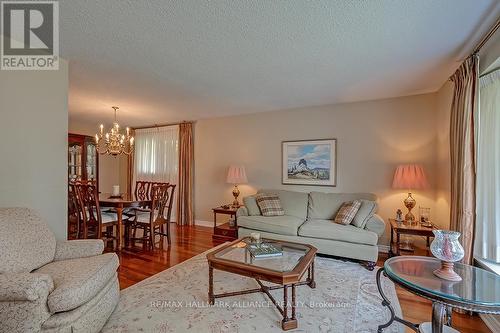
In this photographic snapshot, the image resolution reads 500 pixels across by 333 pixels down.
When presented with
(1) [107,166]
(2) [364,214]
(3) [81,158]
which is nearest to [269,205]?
(2) [364,214]

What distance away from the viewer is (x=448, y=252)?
1.54 metres

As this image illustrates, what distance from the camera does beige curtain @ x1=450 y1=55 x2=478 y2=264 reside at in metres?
2.12

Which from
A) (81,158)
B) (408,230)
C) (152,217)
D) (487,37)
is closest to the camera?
(487,37)

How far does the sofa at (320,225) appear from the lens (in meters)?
3.08

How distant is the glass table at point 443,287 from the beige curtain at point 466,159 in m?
0.58

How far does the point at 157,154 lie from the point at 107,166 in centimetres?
150

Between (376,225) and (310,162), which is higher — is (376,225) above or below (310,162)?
below

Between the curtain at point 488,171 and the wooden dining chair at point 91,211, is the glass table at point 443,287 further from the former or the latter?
the wooden dining chair at point 91,211

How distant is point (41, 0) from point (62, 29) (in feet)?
0.99

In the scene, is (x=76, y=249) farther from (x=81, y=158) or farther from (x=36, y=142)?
(x=81, y=158)

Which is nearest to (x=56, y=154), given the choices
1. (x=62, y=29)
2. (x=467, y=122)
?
(x=62, y=29)

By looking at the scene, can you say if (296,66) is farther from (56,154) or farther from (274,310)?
(56,154)

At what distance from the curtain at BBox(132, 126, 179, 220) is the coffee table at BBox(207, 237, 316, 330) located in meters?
3.80

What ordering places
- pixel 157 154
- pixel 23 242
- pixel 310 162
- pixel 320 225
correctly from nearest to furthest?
pixel 23 242, pixel 320 225, pixel 310 162, pixel 157 154
